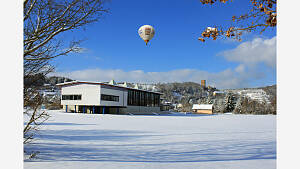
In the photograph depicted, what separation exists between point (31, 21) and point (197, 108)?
62314 mm

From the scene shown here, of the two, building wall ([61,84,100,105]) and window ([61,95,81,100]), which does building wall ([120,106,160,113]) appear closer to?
building wall ([61,84,100,105])

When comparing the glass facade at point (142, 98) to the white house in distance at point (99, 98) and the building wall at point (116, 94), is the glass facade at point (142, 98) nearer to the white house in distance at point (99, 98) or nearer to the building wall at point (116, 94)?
the white house in distance at point (99, 98)

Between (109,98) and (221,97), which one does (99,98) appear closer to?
(109,98)

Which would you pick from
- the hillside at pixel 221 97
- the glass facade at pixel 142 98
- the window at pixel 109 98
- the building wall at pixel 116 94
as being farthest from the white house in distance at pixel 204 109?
the window at pixel 109 98

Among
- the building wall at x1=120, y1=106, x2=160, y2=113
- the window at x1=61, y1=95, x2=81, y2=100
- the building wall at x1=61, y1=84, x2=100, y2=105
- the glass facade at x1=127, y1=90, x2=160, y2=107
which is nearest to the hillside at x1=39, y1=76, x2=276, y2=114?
the glass facade at x1=127, y1=90, x2=160, y2=107

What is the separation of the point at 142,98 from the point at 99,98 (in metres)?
12.3

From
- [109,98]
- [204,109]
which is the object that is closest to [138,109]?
[109,98]

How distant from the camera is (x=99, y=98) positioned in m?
30.6

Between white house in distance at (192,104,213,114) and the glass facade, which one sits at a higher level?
the glass facade

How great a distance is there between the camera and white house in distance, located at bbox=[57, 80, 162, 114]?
31.1m

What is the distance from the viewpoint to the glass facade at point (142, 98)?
3772 centimetres

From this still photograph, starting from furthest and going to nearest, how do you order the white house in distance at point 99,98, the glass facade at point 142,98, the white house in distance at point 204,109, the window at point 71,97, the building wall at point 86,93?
the white house in distance at point 204,109 → the glass facade at point 142,98 → the window at point 71,97 → the white house in distance at point 99,98 → the building wall at point 86,93

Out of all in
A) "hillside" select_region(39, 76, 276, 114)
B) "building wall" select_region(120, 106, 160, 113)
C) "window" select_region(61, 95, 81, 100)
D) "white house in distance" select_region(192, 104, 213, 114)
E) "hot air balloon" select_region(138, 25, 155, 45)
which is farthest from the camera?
"white house in distance" select_region(192, 104, 213, 114)
